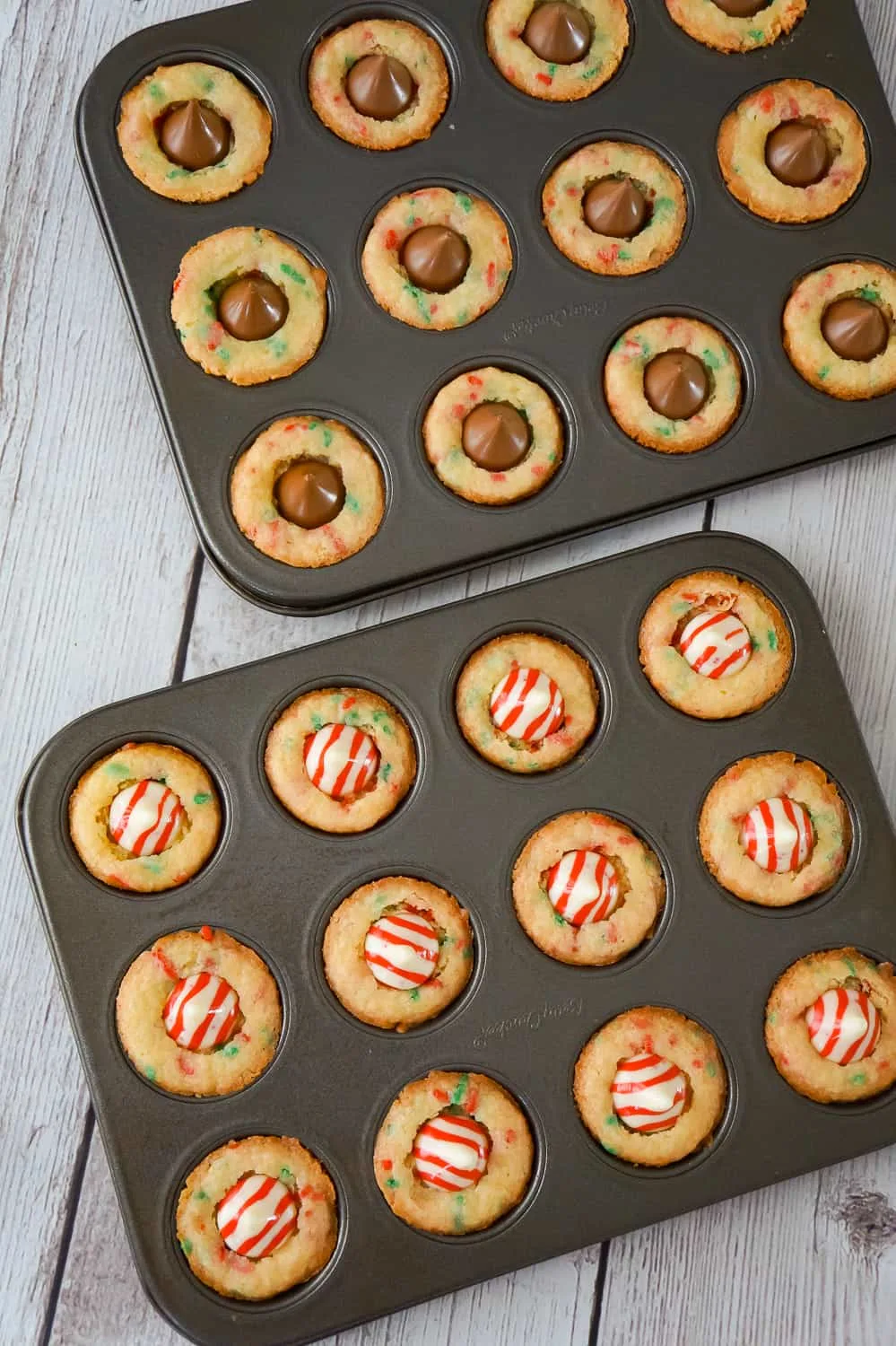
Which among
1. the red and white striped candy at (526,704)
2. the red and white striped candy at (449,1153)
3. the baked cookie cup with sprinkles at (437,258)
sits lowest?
the red and white striped candy at (449,1153)

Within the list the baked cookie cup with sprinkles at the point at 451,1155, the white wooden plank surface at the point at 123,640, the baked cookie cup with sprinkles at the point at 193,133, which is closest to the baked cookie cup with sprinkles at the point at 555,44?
the baked cookie cup with sprinkles at the point at 193,133

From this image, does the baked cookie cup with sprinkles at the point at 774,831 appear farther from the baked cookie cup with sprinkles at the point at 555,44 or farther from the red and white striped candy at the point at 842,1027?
the baked cookie cup with sprinkles at the point at 555,44

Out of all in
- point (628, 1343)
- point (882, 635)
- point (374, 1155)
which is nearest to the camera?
point (374, 1155)

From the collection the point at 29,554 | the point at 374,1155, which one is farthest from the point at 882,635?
the point at 29,554

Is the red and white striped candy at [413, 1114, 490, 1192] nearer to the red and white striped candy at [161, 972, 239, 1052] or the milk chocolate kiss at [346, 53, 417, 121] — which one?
the red and white striped candy at [161, 972, 239, 1052]

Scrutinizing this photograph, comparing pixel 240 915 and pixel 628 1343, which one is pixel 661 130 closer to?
pixel 240 915

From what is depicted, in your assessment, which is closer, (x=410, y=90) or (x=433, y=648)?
(x=433, y=648)

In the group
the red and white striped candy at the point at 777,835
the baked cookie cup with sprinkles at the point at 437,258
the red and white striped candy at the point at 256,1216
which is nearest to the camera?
the red and white striped candy at the point at 256,1216

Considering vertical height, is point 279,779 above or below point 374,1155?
above
